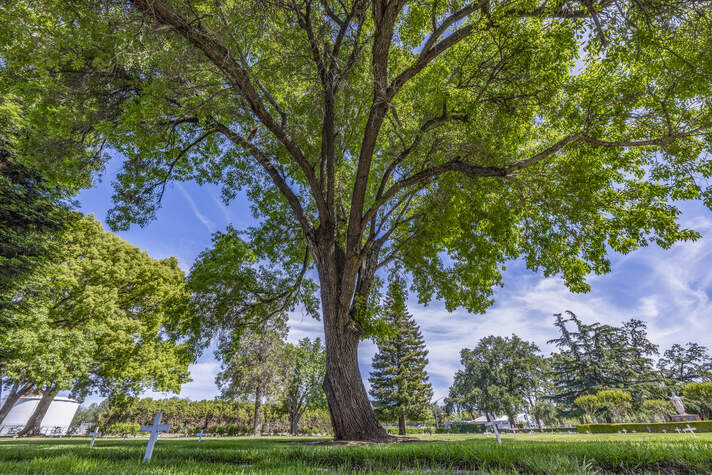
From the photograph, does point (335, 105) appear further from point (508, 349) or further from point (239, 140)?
point (508, 349)

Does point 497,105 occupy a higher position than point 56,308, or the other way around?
point 497,105

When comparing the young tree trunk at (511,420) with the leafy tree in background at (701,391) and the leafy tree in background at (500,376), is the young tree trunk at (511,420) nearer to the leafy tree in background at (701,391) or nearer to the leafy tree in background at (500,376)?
the leafy tree in background at (500,376)

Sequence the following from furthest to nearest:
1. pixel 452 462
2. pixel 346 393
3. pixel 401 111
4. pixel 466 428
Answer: pixel 466 428
pixel 401 111
pixel 346 393
pixel 452 462

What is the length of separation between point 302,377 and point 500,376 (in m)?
30.3

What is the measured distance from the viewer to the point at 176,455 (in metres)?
4.56

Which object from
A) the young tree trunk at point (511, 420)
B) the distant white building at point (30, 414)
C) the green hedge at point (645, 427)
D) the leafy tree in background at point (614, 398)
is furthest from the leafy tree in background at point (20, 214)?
the young tree trunk at point (511, 420)

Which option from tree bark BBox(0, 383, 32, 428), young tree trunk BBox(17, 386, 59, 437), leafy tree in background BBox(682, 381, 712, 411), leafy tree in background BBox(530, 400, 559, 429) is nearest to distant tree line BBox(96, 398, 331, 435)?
young tree trunk BBox(17, 386, 59, 437)

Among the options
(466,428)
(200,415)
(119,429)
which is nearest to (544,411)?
(466,428)

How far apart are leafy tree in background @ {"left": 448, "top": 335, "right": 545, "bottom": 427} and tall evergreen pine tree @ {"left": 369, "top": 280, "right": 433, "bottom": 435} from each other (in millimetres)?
18333

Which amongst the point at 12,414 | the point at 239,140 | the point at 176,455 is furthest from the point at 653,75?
the point at 12,414

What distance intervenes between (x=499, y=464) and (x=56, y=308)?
67.1 feet

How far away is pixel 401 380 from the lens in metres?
26.4

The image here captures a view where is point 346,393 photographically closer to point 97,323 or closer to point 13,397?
point 97,323

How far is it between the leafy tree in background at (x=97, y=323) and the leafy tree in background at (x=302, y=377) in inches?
430
